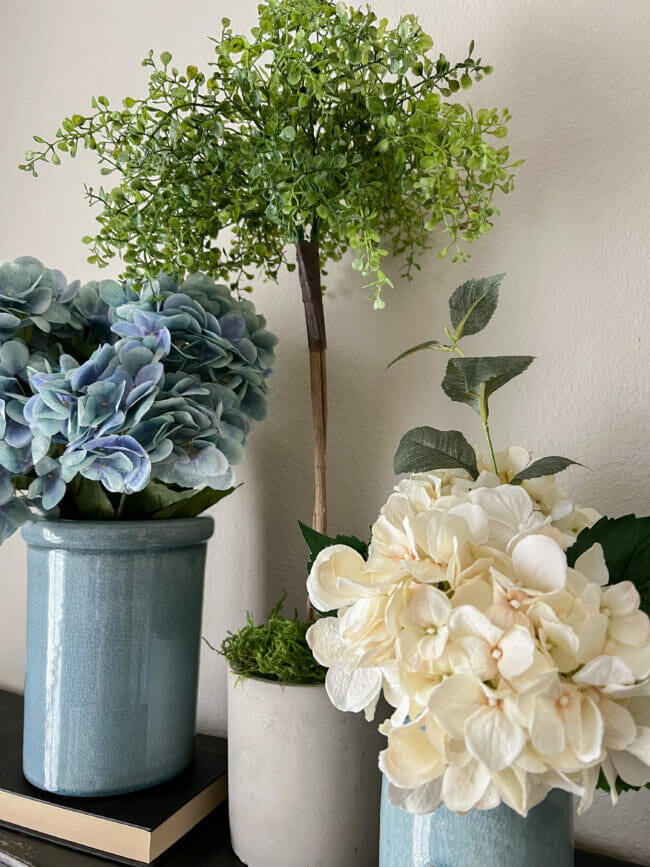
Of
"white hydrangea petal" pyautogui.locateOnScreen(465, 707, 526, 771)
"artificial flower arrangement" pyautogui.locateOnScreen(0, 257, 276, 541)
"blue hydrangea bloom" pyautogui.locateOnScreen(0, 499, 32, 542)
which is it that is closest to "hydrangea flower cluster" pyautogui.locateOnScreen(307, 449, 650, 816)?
"white hydrangea petal" pyautogui.locateOnScreen(465, 707, 526, 771)

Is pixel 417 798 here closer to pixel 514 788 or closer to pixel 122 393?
pixel 514 788

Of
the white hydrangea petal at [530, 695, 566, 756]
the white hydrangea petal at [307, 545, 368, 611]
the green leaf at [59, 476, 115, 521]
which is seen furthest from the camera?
the green leaf at [59, 476, 115, 521]

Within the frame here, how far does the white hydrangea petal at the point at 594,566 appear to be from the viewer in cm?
43

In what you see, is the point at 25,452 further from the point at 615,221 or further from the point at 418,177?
the point at 615,221

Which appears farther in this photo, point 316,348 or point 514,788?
point 316,348

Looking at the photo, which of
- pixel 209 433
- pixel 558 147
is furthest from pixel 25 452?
pixel 558 147

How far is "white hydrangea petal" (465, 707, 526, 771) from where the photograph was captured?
1.20 ft

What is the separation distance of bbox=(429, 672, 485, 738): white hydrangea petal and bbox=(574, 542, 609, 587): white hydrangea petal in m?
0.11

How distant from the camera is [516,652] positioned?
37 centimetres

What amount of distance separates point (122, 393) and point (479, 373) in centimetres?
29

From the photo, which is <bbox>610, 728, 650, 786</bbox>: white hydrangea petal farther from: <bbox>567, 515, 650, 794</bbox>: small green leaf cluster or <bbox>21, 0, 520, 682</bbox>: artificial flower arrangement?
<bbox>21, 0, 520, 682</bbox>: artificial flower arrangement

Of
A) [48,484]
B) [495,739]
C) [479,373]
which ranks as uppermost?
[479,373]

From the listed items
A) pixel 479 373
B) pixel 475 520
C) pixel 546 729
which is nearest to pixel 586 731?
pixel 546 729

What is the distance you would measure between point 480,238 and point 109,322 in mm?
392
